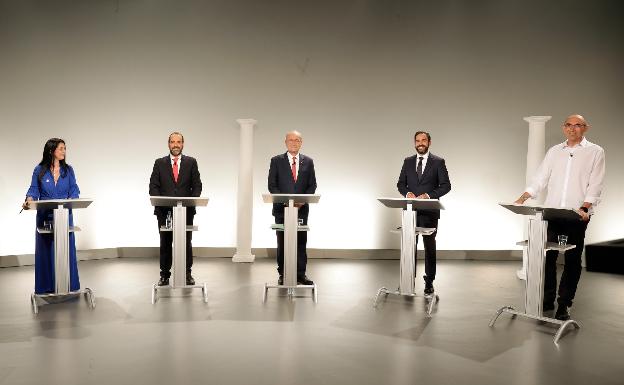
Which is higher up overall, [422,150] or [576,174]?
[422,150]

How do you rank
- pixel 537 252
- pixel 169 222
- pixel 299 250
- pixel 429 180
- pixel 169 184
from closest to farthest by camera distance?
pixel 537 252 → pixel 169 222 → pixel 429 180 → pixel 169 184 → pixel 299 250

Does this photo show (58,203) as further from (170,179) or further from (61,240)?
(170,179)

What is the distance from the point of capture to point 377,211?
8625 millimetres

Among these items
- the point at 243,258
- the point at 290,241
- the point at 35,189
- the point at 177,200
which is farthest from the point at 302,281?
the point at 35,189

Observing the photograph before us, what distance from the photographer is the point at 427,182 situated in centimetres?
579

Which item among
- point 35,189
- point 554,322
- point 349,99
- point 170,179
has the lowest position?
point 554,322

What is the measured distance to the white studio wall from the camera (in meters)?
A: 8.22

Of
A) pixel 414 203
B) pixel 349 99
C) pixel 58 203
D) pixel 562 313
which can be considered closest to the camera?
pixel 562 313

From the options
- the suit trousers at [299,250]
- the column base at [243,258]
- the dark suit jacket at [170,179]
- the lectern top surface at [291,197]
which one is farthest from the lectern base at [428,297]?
the column base at [243,258]

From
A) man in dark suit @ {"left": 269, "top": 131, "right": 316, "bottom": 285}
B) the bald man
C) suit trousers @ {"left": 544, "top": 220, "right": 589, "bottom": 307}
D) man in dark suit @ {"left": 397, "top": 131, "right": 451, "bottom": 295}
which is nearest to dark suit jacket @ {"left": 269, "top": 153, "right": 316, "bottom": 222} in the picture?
man in dark suit @ {"left": 269, "top": 131, "right": 316, "bottom": 285}

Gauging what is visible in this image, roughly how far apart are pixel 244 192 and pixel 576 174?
453 centimetres

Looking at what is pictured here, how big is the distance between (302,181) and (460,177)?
354 centimetres

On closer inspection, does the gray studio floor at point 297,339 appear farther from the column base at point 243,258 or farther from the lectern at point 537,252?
the column base at point 243,258

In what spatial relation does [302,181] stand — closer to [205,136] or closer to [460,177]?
[205,136]
